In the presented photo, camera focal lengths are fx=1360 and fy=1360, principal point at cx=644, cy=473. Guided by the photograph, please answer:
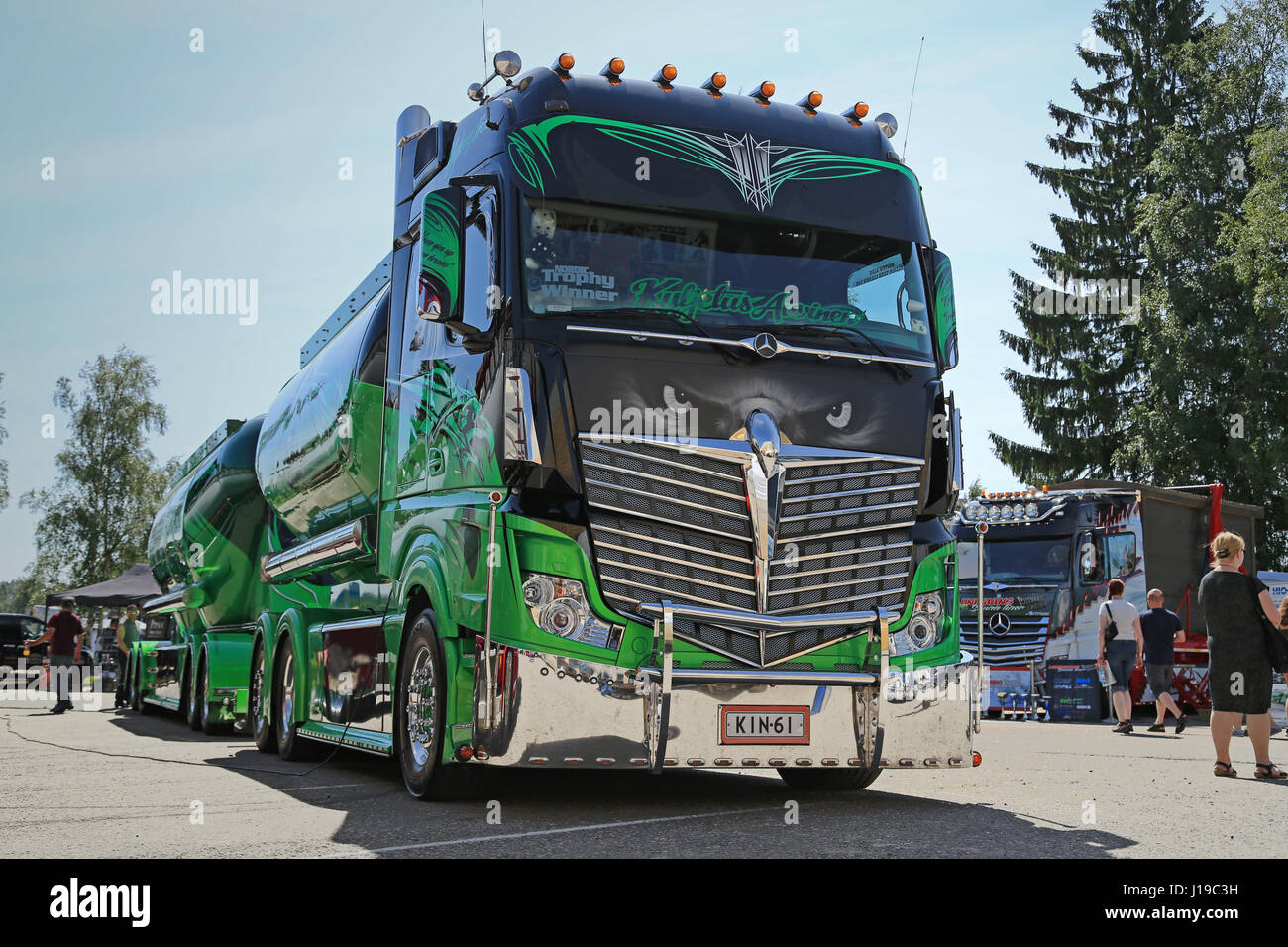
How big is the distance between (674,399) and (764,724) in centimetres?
179

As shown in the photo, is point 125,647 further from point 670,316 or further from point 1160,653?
point 670,316

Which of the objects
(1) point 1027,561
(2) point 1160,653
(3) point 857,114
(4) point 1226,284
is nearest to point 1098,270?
(4) point 1226,284

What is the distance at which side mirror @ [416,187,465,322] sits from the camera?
24.7 ft

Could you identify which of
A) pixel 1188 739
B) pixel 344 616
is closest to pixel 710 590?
pixel 344 616

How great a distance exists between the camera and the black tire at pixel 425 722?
7721 mm

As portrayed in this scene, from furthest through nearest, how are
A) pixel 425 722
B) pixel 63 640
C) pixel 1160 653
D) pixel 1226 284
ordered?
1. pixel 1226 284
2. pixel 63 640
3. pixel 1160 653
4. pixel 425 722

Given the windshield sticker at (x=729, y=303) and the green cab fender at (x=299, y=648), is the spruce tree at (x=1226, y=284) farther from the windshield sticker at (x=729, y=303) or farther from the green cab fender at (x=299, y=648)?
the windshield sticker at (x=729, y=303)

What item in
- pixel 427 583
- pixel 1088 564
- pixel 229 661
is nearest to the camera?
pixel 427 583

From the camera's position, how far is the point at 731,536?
729 cm

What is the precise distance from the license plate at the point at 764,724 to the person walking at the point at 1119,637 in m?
10.5

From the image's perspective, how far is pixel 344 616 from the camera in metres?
10.4

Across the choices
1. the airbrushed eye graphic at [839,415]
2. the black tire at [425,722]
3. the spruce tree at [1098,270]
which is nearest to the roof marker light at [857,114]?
the airbrushed eye graphic at [839,415]

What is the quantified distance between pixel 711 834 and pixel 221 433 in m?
12.0
